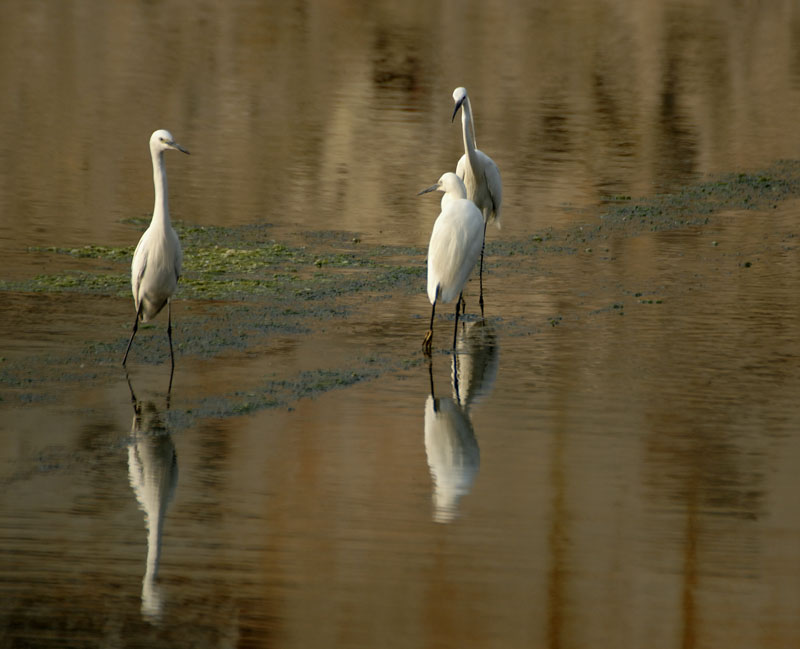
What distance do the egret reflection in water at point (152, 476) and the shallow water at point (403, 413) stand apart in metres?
0.02

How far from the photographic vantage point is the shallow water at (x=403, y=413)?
5.57m

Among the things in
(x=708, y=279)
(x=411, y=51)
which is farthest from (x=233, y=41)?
(x=708, y=279)

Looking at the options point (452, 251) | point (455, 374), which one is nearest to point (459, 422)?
point (455, 374)

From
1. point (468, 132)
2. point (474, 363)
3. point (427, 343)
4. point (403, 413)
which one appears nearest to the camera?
point (403, 413)

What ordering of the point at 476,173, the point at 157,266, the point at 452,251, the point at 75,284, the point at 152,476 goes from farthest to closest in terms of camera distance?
the point at 476,173 < the point at 75,284 < the point at 452,251 < the point at 157,266 < the point at 152,476

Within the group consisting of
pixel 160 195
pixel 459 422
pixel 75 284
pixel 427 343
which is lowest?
pixel 459 422

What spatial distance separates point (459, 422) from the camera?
26.4ft

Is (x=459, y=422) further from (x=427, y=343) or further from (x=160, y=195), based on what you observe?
(x=160, y=195)

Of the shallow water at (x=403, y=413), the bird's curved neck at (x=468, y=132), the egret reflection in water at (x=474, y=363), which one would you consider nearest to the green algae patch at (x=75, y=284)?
the shallow water at (x=403, y=413)

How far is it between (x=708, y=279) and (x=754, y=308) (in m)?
1.13

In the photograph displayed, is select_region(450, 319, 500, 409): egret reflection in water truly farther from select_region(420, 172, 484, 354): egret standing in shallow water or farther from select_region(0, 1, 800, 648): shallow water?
select_region(420, 172, 484, 354): egret standing in shallow water

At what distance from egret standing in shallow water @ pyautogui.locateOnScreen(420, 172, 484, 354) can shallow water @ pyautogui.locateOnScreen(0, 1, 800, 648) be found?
1.41 feet

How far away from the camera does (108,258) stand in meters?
12.2

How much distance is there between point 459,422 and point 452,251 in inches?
85.4
